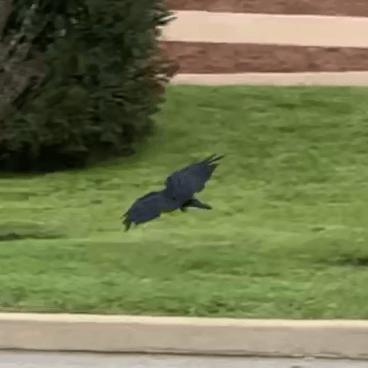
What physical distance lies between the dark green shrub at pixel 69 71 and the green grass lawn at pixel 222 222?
39 centimetres

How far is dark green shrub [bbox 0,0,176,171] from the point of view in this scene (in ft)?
23.5

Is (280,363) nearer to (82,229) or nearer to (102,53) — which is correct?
(82,229)

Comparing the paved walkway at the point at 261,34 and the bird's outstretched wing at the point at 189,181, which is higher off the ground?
the bird's outstretched wing at the point at 189,181

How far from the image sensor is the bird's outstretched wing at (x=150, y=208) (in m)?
3.88

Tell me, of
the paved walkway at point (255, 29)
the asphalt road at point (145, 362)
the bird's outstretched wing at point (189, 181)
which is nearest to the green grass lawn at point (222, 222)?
the asphalt road at point (145, 362)

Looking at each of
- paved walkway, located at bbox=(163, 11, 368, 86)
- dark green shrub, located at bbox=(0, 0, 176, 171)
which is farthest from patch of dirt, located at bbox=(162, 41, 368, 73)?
dark green shrub, located at bbox=(0, 0, 176, 171)

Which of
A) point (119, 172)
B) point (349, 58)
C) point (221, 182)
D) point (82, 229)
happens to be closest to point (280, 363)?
point (82, 229)

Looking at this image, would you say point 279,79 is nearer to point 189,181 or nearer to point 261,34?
point 261,34

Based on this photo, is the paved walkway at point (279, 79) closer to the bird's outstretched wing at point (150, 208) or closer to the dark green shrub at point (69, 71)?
the dark green shrub at point (69, 71)

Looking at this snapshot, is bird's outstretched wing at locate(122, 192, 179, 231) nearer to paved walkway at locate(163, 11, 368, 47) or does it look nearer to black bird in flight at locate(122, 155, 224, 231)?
black bird in flight at locate(122, 155, 224, 231)

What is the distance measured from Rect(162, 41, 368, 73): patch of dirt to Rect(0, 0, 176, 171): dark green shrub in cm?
193

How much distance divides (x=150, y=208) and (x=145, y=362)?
2.53 ft

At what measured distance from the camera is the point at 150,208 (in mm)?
3908

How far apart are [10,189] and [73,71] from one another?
125cm
